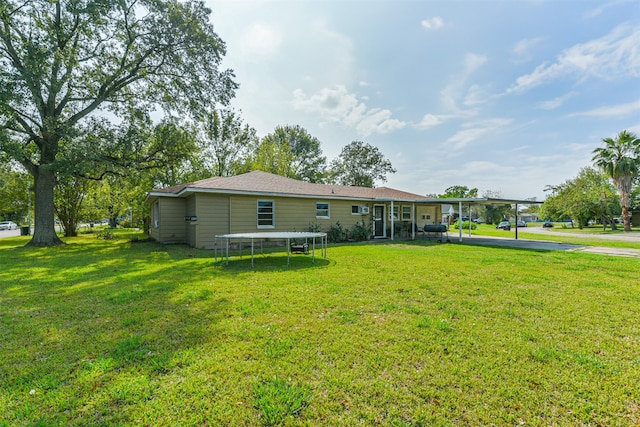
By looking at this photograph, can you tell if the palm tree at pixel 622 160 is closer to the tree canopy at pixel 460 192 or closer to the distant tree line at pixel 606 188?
the distant tree line at pixel 606 188

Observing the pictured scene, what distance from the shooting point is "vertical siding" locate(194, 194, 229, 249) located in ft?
37.7

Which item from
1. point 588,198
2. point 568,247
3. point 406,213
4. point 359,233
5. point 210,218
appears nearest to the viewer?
point 210,218

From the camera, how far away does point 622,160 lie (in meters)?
25.2

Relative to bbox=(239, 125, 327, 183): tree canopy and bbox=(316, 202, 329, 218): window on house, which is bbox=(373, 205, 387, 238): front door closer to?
bbox=(316, 202, 329, 218): window on house

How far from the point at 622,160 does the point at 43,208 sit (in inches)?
1699

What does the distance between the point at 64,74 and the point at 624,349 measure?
66.7 ft

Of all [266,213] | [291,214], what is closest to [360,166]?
[291,214]

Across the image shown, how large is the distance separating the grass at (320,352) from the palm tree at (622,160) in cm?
2916

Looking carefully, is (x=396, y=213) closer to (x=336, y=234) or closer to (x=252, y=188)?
(x=336, y=234)

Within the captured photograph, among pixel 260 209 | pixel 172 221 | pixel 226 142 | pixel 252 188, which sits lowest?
pixel 172 221

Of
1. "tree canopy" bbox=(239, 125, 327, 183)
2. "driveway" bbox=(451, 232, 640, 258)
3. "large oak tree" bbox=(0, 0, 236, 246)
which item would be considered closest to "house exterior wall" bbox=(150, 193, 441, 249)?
Answer: "large oak tree" bbox=(0, 0, 236, 246)

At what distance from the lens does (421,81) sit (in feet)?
45.6

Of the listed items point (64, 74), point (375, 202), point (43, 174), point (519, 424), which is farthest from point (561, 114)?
point (43, 174)

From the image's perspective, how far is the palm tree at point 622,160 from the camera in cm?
2509
